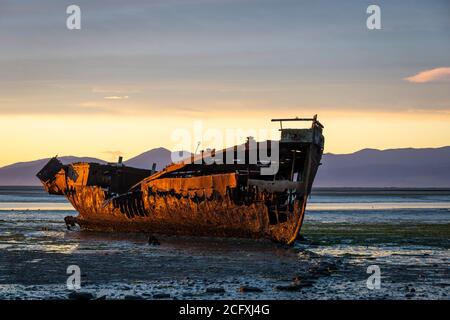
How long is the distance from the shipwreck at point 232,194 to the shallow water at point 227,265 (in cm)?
72

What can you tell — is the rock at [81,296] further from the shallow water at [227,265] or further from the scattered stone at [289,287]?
the scattered stone at [289,287]

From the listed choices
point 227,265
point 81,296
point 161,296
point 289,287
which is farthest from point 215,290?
point 227,265

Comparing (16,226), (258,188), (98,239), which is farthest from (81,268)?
(16,226)

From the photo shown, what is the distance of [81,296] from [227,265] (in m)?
5.68

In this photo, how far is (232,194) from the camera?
24328mm

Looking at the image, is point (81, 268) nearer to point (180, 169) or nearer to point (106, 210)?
point (180, 169)

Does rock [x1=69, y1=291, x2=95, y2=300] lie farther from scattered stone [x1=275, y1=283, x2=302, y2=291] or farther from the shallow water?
scattered stone [x1=275, y1=283, x2=302, y2=291]

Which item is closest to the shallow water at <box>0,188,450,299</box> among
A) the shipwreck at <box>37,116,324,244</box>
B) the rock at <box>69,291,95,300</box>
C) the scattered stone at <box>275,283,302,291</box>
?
the scattered stone at <box>275,283,302,291</box>

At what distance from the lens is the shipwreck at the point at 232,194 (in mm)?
23188

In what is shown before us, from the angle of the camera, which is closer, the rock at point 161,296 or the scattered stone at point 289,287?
the rock at point 161,296

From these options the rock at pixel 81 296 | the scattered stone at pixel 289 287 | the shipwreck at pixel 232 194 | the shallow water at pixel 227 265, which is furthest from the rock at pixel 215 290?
the shipwreck at pixel 232 194

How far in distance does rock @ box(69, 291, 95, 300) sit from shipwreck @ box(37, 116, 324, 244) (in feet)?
34.4

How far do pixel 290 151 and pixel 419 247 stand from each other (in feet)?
16.9

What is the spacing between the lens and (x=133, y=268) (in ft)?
57.5
